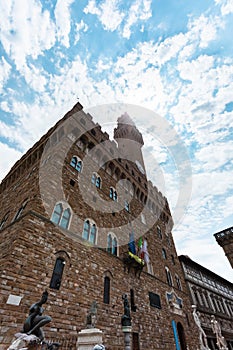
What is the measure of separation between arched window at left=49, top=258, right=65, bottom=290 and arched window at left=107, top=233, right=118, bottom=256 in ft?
12.0

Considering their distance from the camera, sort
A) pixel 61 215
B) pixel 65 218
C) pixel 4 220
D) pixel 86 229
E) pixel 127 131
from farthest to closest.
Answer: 1. pixel 127 131
2. pixel 86 229
3. pixel 4 220
4. pixel 65 218
5. pixel 61 215

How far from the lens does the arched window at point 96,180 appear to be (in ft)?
44.2

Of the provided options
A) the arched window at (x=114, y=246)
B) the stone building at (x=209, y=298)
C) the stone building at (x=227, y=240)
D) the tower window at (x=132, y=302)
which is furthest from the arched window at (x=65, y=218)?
the stone building at (x=227, y=240)

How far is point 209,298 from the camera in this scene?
22.1 m

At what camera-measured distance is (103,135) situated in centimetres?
1645

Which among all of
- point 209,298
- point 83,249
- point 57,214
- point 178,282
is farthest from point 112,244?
point 209,298

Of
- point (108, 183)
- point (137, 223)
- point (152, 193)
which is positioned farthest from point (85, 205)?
point (152, 193)

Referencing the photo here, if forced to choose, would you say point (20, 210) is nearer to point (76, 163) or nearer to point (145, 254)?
point (76, 163)

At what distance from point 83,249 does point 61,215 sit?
79.1 inches

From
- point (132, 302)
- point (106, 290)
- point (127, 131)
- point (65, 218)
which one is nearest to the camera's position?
point (65, 218)

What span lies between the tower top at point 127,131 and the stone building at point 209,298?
1767 cm

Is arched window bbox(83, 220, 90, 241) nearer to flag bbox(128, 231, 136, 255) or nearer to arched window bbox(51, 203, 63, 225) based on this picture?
arched window bbox(51, 203, 63, 225)

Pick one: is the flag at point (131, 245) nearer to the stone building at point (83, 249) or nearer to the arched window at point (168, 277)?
the stone building at point (83, 249)

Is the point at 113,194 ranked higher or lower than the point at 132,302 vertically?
higher
